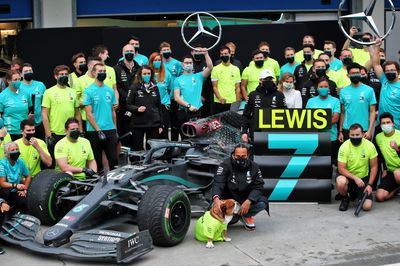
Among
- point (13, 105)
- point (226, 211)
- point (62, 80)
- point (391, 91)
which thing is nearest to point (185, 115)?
point (62, 80)

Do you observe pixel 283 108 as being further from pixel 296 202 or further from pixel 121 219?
pixel 121 219

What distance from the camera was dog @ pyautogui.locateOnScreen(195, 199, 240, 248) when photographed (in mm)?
7934

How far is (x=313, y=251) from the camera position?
306 inches

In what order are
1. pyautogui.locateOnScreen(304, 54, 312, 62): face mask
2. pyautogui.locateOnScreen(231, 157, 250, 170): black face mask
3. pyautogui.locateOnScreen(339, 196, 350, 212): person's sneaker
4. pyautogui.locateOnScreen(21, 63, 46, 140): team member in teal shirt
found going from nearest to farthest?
pyautogui.locateOnScreen(231, 157, 250, 170): black face mask < pyautogui.locateOnScreen(339, 196, 350, 212): person's sneaker < pyautogui.locateOnScreen(21, 63, 46, 140): team member in teal shirt < pyautogui.locateOnScreen(304, 54, 312, 62): face mask

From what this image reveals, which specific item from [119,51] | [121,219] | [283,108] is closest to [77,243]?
[121,219]

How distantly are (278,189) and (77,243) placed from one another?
3727mm

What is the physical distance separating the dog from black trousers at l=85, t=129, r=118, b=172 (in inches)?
133

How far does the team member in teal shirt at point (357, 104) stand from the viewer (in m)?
10.8

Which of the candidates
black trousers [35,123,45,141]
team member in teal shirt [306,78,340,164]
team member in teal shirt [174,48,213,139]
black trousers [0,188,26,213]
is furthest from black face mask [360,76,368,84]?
black trousers [0,188,26,213]

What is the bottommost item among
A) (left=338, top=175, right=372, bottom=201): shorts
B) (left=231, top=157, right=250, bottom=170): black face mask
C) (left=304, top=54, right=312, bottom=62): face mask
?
(left=338, top=175, right=372, bottom=201): shorts

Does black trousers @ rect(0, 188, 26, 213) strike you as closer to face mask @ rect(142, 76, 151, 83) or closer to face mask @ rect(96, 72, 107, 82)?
face mask @ rect(96, 72, 107, 82)

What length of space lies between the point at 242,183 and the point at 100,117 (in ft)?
11.5

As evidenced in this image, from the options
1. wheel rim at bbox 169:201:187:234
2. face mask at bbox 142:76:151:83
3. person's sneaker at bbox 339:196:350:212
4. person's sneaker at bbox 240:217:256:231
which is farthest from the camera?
face mask at bbox 142:76:151:83

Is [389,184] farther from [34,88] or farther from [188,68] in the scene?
[34,88]
